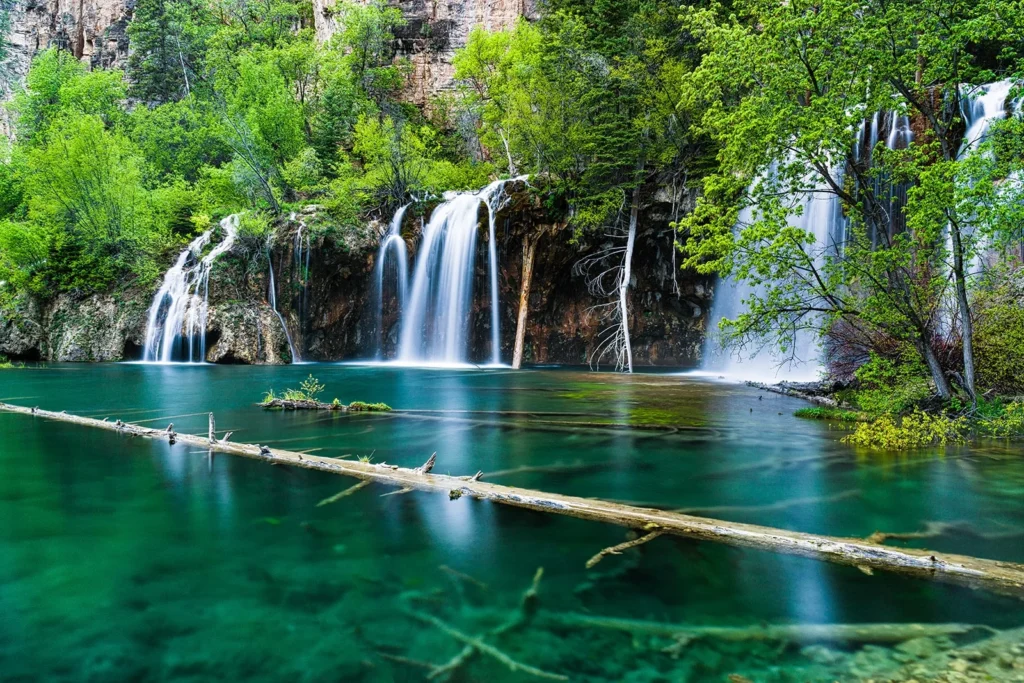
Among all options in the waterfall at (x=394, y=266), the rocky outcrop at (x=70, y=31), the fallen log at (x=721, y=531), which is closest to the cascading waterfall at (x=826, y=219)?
the fallen log at (x=721, y=531)

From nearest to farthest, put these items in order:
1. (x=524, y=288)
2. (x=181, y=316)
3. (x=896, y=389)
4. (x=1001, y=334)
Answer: (x=896, y=389) → (x=1001, y=334) → (x=181, y=316) → (x=524, y=288)

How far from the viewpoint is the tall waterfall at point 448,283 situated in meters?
26.4

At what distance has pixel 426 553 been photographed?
4.71 metres

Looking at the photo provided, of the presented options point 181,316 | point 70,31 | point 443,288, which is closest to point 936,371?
point 443,288

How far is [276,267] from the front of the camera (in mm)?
27312

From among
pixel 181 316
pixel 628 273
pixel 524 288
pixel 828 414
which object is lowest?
pixel 828 414

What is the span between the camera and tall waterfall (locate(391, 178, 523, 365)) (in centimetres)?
2639

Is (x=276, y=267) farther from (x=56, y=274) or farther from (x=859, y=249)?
(x=859, y=249)

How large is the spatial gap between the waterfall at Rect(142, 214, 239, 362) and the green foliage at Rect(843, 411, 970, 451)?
2436 centimetres

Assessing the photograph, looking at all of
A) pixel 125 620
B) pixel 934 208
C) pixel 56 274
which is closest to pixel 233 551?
pixel 125 620

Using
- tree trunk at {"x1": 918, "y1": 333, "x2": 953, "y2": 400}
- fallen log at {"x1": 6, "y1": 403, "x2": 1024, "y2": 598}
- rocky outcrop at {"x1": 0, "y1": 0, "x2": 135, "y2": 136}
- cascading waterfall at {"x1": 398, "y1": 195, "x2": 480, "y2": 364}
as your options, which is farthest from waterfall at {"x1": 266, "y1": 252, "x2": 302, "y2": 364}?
rocky outcrop at {"x1": 0, "y1": 0, "x2": 135, "y2": 136}

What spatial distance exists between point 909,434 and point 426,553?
24.7ft

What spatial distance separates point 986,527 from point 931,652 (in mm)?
2803

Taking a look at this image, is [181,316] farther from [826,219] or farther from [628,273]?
[826,219]
